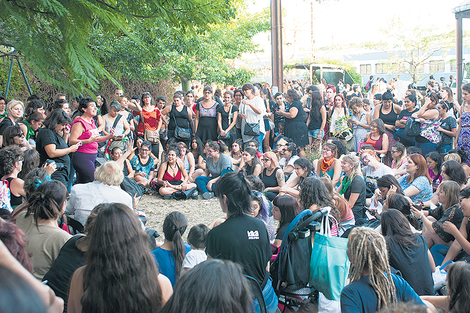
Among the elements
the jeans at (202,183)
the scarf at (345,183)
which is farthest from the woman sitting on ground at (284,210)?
the jeans at (202,183)

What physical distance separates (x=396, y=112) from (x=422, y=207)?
12.5 feet

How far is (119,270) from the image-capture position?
177cm

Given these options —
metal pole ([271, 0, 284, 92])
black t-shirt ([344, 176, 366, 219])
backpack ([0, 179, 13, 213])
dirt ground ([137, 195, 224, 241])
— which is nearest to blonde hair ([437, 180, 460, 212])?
Answer: black t-shirt ([344, 176, 366, 219])

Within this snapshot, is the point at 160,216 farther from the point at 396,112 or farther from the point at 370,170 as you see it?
the point at 396,112

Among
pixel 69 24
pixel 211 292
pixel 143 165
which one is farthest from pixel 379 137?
pixel 211 292

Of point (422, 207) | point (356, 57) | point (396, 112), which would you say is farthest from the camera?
point (356, 57)

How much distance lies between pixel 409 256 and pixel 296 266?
883 mm

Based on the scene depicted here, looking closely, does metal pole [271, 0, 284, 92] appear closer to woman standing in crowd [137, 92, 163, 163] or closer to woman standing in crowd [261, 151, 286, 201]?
woman standing in crowd [137, 92, 163, 163]

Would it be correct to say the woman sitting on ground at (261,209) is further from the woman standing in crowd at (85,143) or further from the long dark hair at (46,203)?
the woman standing in crowd at (85,143)

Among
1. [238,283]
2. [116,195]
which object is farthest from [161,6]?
[238,283]

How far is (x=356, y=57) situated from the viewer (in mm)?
41969

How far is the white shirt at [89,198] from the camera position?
4230 millimetres

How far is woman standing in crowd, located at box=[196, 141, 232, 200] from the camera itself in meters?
7.53

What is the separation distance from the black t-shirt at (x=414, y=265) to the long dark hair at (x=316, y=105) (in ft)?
19.6
